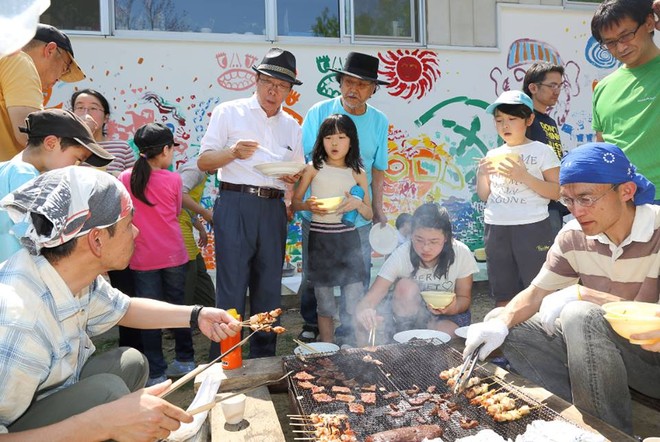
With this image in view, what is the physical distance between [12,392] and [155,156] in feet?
10.3

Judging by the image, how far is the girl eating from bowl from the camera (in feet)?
15.2

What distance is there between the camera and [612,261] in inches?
117

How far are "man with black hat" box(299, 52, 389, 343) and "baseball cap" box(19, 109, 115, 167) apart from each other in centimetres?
235

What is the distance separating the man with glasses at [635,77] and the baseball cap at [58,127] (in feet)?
13.0

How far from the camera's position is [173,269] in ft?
15.9

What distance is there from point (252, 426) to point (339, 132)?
2961 mm

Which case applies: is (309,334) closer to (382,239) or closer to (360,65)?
(382,239)

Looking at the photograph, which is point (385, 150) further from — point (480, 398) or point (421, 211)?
point (480, 398)

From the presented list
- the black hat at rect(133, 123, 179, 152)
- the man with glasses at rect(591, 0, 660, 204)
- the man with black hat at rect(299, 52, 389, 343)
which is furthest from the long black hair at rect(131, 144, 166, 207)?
the man with glasses at rect(591, 0, 660, 204)

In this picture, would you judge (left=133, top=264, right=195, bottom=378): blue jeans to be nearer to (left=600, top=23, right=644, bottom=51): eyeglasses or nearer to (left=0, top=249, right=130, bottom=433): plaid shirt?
(left=0, top=249, right=130, bottom=433): plaid shirt

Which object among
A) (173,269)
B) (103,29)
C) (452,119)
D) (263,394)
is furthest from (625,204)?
(103,29)

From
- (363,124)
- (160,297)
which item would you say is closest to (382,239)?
(363,124)

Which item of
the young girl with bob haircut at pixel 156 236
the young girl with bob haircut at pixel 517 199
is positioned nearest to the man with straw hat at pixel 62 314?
the young girl with bob haircut at pixel 156 236

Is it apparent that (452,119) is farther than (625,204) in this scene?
Yes
